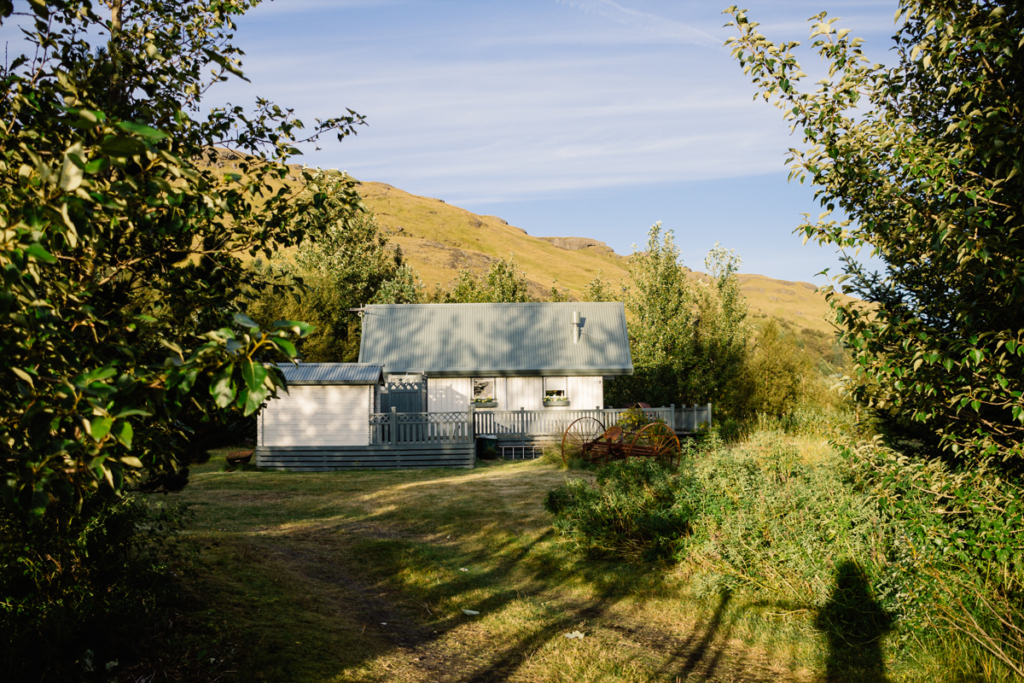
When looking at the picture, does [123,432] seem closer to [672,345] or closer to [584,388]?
[584,388]

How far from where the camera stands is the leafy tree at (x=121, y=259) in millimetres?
2322

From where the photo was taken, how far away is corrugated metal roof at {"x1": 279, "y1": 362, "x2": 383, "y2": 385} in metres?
21.3

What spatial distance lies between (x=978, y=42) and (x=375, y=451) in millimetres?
18346

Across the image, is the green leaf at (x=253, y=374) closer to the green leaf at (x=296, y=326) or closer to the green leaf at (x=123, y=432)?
the green leaf at (x=296, y=326)

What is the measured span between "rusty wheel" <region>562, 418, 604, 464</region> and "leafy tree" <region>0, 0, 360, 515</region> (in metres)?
14.5

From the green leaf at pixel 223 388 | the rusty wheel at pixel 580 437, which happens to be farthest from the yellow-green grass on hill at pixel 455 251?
the green leaf at pixel 223 388

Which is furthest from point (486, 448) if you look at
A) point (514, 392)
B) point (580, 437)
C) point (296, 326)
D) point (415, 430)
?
point (296, 326)

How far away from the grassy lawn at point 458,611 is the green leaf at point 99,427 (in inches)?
145

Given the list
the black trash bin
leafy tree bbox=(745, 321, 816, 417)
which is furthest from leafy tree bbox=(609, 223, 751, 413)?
the black trash bin

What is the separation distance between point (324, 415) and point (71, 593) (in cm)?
1700

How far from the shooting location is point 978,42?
5.85m

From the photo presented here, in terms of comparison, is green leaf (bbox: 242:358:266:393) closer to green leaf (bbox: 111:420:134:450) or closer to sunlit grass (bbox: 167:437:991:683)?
green leaf (bbox: 111:420:134:450)

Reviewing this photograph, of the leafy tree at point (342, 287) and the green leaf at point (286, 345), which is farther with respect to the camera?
Answer: the leafy tree at point (342, 287)

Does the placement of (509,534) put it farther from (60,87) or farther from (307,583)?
(60,87)
